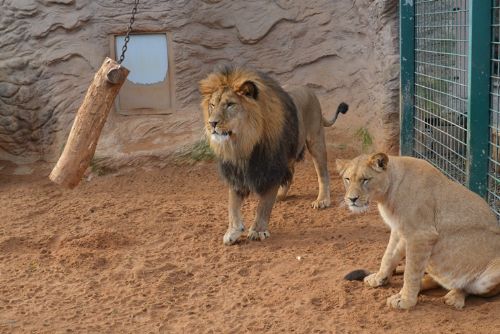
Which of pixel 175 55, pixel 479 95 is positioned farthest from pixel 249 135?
pixel 175 55

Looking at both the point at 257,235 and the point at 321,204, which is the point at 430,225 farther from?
the point at 321,204

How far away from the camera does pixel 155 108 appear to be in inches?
356

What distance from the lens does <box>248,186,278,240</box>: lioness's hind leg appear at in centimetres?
599

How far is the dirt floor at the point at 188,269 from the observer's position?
14.1ft

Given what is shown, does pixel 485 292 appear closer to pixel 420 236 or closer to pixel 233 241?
pixel 420 236

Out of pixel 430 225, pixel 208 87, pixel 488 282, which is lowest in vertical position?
pixel 488 282

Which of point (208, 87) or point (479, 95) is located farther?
point (208, 87)

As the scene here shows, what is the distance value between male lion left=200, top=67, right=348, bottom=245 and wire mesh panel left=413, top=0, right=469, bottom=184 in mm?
1528

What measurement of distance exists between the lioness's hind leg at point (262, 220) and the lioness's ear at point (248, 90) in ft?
2.95

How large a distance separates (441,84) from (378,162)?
2.84 meters

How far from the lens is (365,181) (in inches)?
166

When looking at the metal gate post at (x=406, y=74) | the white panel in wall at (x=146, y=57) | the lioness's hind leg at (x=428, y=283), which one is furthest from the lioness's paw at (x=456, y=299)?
the white panel in wall at (x=146, y=57)

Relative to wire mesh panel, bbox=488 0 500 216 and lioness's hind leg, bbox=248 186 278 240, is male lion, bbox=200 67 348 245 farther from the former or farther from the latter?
wire mesh panel, bbox=488 0 500 216

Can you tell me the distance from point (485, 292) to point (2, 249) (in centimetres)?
405
